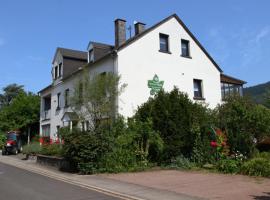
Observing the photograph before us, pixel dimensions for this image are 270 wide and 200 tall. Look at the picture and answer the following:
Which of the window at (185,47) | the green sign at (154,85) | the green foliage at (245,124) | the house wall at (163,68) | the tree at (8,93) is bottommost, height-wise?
the green foliage at (245,124)

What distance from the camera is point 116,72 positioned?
23938mm

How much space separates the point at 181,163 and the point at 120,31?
40.4 ft

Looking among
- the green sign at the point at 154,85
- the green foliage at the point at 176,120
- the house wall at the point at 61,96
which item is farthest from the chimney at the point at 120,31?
the green foliage at the point at 176,120

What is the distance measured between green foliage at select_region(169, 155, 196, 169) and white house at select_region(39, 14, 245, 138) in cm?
578

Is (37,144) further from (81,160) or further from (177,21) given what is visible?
(177,21)

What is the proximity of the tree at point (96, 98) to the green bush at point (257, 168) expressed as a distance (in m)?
8.79

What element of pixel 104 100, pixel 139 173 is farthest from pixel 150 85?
pixel 139 173

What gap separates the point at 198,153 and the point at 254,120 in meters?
3.40

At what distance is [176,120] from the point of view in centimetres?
1967

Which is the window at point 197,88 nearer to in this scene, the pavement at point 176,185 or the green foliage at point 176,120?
the green foliage at point 176,120

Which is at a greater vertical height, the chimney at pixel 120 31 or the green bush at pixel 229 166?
the chimney at pixel 120 31

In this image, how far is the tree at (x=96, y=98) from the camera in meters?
21.3

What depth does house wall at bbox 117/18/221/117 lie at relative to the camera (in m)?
24.5

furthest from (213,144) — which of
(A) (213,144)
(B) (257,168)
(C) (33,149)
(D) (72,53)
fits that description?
(D) (72,53)
